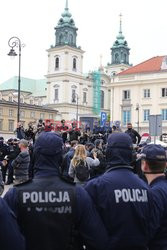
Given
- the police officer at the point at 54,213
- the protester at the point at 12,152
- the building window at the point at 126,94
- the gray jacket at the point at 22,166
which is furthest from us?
the building window at the point at 126,94

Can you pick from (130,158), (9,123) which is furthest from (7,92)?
(130,158)

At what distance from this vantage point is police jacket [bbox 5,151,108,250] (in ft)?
11.9

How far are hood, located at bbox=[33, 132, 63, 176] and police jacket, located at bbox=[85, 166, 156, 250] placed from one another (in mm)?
394

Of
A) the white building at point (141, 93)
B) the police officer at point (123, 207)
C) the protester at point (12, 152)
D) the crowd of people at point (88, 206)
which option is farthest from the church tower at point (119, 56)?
the police officer at point (123, 207)

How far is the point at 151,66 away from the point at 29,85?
54.3 metres

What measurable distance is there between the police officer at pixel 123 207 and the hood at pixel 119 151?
9 cm

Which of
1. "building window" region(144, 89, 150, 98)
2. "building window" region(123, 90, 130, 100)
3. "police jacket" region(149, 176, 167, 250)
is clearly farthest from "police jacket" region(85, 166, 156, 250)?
"building window" region(123, 90, 130, 100)

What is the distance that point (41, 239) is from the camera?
364cm

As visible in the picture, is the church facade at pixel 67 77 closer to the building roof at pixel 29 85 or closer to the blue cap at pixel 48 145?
the building roof at pixel 29 85

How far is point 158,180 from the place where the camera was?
173 inches

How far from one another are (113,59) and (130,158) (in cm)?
11712

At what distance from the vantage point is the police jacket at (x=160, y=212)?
13.7ft

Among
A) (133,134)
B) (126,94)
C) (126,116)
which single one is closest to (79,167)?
(133,134)

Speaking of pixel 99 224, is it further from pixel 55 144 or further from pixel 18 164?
pixel 18 164
